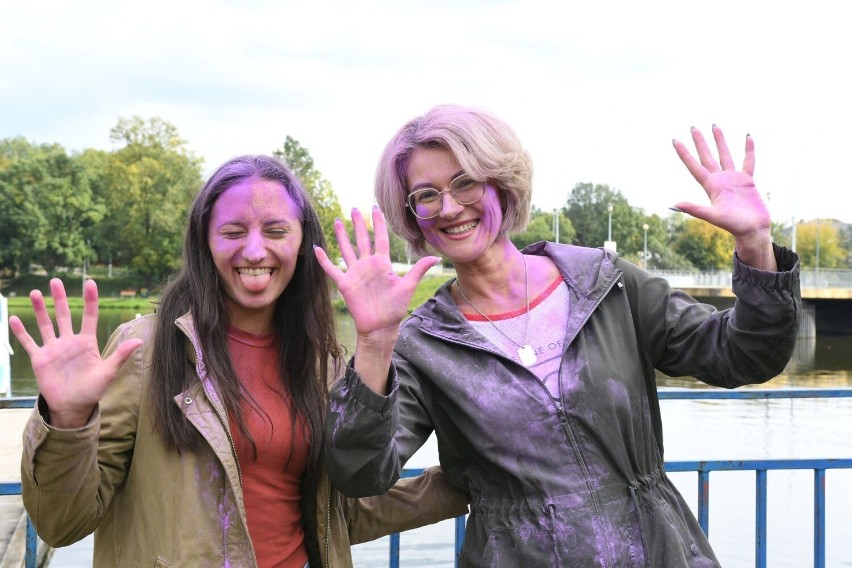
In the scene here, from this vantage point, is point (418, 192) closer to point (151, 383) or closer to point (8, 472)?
point (151, 383)

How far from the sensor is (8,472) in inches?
287

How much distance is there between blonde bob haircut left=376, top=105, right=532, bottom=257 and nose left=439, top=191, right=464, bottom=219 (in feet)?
0.29

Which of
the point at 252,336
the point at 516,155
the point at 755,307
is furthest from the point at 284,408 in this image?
the point at 755,307

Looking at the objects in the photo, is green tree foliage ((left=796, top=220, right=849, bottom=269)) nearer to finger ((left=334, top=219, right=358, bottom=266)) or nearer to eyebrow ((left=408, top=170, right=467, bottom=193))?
eyebrow ((left=408, top=170, right=467, bottom=193))

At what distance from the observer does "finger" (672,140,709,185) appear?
234cm

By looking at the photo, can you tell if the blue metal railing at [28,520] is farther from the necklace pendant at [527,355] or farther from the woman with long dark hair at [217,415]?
the necklace pendant at [527,355]

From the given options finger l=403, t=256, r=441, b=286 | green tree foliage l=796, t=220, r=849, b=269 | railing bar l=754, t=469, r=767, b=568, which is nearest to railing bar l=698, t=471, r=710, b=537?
railing bar l=754, t=469, r=767, b=568

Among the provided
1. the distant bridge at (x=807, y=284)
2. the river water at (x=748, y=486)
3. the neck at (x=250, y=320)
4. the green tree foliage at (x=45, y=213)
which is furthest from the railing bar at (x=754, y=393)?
the green tree foliage at (x=45, y=213)

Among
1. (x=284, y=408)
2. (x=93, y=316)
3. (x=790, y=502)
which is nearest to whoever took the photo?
(x=93, y=316)

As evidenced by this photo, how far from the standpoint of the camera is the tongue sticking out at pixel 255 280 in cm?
239

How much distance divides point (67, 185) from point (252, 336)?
60694mm

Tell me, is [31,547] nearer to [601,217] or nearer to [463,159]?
[463,159]

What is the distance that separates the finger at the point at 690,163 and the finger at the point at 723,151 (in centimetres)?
5

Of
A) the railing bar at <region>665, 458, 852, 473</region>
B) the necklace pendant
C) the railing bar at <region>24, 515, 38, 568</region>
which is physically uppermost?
the necklace pendant
